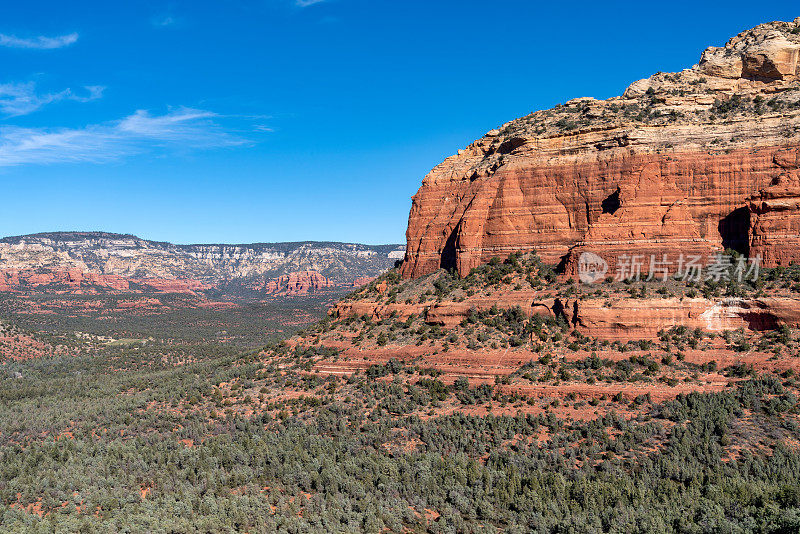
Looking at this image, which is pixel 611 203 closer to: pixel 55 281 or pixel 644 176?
pixel 644 176

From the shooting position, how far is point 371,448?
2952cm

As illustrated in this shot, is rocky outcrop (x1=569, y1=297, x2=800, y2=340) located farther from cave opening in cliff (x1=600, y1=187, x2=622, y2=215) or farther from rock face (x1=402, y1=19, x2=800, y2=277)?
cave opening in cliff (x1=600, y1=187, x2=622, y2=215)

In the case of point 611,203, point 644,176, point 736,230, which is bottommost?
point 736,230

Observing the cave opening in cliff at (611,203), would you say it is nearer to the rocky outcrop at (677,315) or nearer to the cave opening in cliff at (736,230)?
the cave opening in cliff at (736,230)

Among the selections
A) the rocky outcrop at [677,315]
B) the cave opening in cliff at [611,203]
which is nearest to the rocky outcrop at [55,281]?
the cave opening in cliff at [611,203]

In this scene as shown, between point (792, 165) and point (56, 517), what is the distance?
51578 millimetres

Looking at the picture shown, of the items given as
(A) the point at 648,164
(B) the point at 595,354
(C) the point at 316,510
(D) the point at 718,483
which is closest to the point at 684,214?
(A) the point at 648,164

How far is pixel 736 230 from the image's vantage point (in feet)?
121

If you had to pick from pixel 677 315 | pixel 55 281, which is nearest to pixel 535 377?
pixel 677 315

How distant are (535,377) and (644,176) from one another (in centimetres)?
1925

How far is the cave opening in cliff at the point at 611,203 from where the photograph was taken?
39.4 metres

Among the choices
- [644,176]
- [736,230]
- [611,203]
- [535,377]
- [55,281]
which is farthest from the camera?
[55,281]

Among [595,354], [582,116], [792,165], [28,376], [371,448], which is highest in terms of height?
[582,116]

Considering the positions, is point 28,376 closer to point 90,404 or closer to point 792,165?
point 90,404
